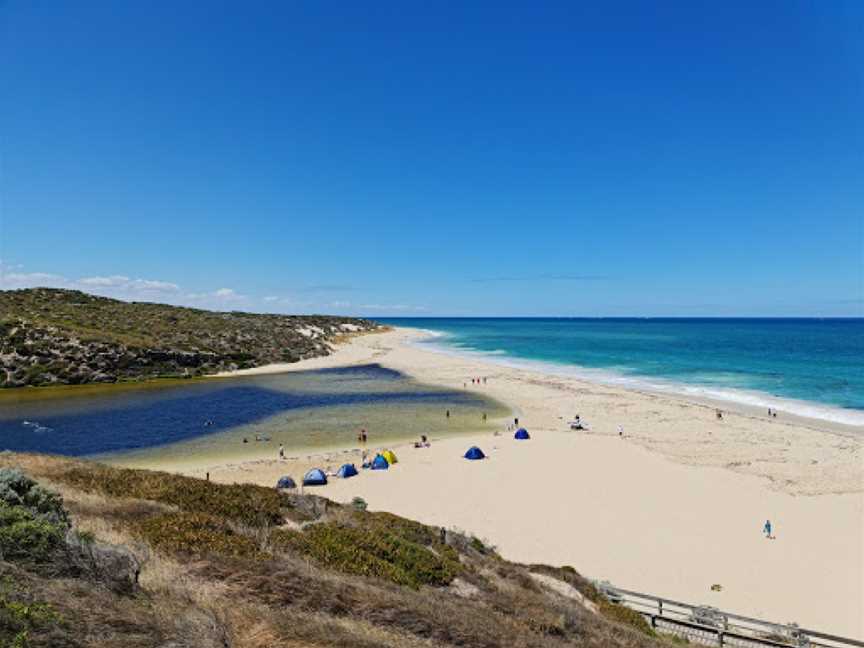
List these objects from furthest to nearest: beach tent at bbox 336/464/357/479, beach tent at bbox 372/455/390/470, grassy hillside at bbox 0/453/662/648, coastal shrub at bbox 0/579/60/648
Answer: beach tent at bbox 372/455/390/470 < beach tent at bbox 336/464/357/479 < grassy hillside at bbox 0/453/662/648 < coastal shrub at bbox 0/579/60/648

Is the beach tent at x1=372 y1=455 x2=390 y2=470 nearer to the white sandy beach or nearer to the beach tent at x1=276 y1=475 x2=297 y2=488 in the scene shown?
the white sandy beach

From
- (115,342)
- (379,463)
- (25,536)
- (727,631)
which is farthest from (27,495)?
(115,342)

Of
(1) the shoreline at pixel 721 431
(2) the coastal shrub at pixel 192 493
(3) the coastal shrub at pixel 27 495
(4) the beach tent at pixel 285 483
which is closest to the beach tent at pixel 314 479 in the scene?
(4) the beach tent at pixel 285 483

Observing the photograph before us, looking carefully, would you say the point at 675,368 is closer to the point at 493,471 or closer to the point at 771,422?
the point at 771,422

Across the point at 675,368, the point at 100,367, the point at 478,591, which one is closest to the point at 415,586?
the point at 478,591

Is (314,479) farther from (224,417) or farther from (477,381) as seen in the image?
(477,381)

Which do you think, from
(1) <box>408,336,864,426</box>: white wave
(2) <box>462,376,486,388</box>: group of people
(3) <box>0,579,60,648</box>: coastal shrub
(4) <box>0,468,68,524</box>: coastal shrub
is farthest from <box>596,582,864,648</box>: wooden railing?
(2) <box>462,376,486,388</box>: group of people
